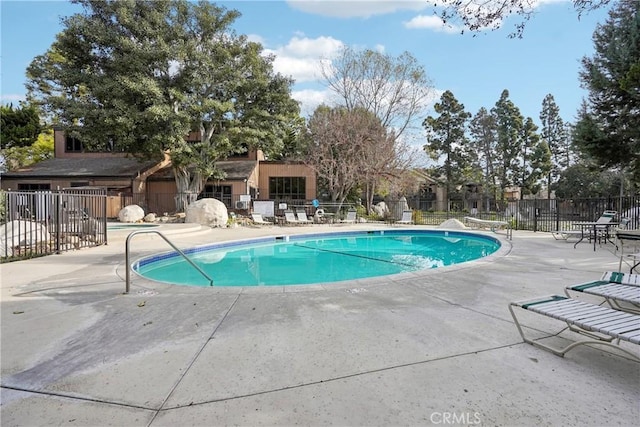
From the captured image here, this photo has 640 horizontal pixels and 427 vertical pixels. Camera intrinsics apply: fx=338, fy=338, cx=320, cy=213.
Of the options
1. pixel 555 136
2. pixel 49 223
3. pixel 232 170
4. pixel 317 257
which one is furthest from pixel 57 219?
pixel 555 136

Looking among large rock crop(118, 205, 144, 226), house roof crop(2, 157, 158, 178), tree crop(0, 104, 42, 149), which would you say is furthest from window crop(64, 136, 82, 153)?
large rock crop(118, 205, 144, 226)

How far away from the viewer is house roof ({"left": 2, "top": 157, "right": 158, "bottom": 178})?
2114 centimetres

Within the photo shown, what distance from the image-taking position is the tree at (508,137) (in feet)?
109

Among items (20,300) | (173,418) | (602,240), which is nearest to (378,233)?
(602,240)

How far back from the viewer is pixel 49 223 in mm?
8555

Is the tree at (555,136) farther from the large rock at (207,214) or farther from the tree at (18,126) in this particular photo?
the tree at (18,126)

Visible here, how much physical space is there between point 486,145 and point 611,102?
24120 mm

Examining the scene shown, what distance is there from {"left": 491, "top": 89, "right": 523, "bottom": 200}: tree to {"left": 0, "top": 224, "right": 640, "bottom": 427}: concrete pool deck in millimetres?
33712

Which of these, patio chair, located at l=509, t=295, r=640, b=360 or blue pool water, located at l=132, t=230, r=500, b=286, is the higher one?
patio chair, located at l=509, t=295, r=640, b=360

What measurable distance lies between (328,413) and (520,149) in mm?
38329

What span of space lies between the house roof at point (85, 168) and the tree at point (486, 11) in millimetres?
20949

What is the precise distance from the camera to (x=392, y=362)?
2514 millimetres

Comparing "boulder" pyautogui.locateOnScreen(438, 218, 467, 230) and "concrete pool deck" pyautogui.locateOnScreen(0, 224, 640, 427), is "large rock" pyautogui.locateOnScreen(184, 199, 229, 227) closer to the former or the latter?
"boulder" pyautogui.locateOnScreen(438, 218, 467, 230)

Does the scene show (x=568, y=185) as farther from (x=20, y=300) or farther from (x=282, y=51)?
(x=20, y=300)
